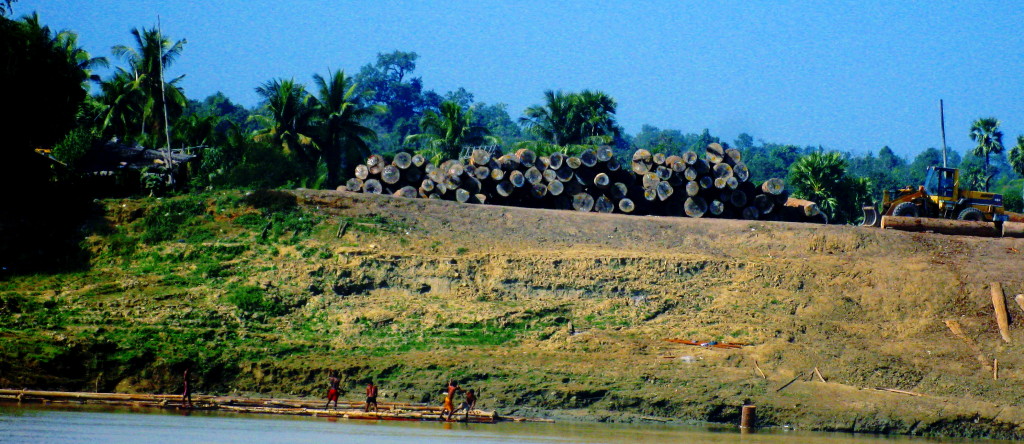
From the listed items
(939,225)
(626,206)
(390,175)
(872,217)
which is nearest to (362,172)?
(390,175)

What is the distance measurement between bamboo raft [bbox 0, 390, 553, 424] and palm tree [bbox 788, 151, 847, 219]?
26.7 metres

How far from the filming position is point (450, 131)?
42500mm

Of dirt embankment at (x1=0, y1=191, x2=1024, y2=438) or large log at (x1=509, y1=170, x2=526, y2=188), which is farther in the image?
large log at (x1=509, y1=170, x2=526, y2=188)

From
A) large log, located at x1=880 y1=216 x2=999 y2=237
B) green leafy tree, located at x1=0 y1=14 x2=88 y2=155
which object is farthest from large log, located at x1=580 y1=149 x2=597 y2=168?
green leafy tree, located at x1=0 y1=14 x2=88 y2=155

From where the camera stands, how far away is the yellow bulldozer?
32.1 metres

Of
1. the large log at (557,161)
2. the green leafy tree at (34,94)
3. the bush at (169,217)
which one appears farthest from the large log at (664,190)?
the green leafy tree at (34,94)

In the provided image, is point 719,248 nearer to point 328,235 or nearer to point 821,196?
point 328,235

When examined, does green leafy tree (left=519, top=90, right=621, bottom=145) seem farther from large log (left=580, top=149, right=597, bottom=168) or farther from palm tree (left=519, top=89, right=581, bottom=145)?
large log (left=580, top=149, right=597, bottom=168)

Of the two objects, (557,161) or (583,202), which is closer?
(583,202)

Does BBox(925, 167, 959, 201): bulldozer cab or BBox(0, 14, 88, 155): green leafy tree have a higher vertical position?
BBox(0, 14, 88, 155): green leafy tree

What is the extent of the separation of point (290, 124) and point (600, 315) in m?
21.9

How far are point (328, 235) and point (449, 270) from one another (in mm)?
3630

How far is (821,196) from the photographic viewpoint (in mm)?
43656

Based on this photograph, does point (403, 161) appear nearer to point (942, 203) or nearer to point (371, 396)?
point (371, 396)
